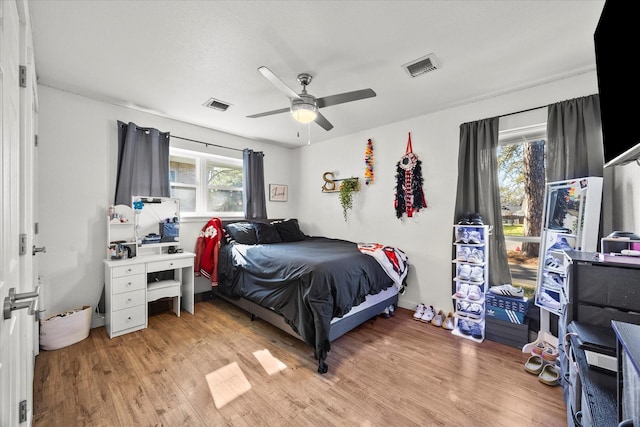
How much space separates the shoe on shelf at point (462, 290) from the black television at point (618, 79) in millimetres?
1644

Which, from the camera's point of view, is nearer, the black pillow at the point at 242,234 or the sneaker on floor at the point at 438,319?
the sneaker on floor at the point at 438,319

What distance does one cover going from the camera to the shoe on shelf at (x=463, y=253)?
8.96 ft

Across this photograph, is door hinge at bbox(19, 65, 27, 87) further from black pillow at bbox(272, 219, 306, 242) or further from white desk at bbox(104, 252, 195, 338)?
black pillow at bbox(272, 219, 306, 242)

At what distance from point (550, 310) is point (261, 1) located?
312 cm

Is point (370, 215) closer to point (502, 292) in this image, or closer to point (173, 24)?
point (502, 292)

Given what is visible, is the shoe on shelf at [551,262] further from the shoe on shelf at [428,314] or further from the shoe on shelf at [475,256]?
the shoe on shelf at [428,314]

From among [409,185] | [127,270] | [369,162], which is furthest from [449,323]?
[127,270]

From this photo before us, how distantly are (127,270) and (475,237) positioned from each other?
3.57 metres

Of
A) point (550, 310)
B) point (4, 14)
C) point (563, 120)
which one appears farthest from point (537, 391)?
point (4, 14)

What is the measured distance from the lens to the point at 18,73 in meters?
1.15

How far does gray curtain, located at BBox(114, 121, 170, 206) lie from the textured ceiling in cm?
37

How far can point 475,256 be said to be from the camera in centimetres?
269

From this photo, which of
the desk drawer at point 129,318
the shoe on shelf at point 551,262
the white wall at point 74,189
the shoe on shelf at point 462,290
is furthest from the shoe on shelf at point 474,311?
the white wall at point 74,189

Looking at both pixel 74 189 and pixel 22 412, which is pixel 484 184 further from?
pixel 74 189
